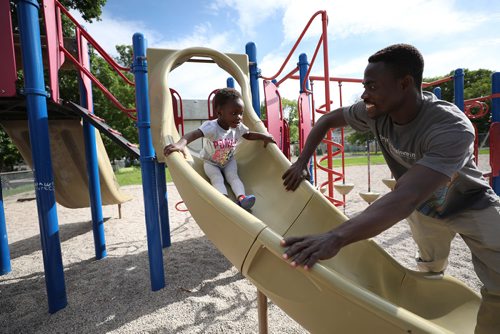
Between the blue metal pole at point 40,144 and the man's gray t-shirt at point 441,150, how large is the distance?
2.49 meters

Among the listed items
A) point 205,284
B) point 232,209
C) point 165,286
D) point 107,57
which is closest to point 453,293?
point 232,209

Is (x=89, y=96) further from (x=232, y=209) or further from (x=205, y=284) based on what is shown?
(x=232, y=209)

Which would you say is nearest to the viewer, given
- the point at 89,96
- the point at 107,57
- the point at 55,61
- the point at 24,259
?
the point at 55,61

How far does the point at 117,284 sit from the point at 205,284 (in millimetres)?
902

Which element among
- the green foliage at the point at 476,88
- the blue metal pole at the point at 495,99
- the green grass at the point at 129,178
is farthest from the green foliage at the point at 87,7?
the green foliage at the point at 476,88

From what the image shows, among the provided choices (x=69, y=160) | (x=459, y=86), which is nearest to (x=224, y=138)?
(x=69, y=160)

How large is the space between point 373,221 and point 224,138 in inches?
66.2

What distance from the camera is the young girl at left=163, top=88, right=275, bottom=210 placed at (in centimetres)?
233

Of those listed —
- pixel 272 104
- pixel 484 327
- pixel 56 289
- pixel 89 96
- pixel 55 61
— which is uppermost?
pixel 55 61

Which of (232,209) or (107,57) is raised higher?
(107,57)

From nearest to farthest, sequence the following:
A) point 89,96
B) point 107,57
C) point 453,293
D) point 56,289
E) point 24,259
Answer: point 453,293
point 56,289
point 107,57
point 89,96
point 24,259

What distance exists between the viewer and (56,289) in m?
2.30

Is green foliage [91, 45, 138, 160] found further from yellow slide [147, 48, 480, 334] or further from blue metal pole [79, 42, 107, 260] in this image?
yellow slide [147, 48, 480, 334]

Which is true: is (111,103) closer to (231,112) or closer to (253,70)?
(253,70)
